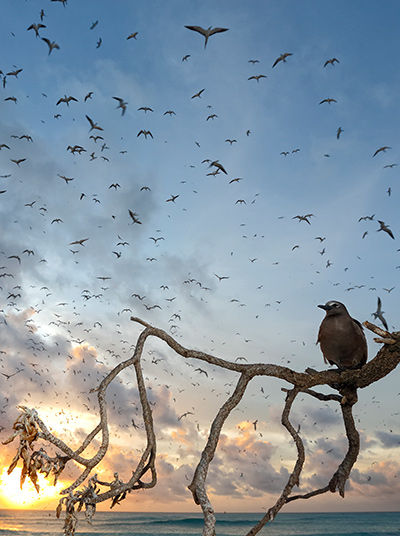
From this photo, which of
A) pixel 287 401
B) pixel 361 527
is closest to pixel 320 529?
pixel 361 527

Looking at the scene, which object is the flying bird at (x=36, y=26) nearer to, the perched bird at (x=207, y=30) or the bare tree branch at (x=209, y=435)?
the perched bird at (x=207, y=30)

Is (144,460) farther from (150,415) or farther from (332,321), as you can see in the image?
(332,321)

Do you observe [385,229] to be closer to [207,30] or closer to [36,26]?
[207,30]

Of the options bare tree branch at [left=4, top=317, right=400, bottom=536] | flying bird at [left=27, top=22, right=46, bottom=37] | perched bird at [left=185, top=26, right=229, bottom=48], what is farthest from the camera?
flying bird at [left=27, top=22, right=46, bottom=37]

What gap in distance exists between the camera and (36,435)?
3.79m

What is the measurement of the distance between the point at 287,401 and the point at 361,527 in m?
92.0

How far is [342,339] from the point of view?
714 cm

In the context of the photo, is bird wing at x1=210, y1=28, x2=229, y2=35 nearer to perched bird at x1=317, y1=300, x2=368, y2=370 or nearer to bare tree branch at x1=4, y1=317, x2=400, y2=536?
perched bird at x1=317, y1=300, x2=368, y2=370

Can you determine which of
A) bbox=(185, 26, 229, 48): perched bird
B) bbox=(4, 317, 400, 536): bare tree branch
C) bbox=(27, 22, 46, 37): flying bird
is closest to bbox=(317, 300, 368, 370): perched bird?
bbox=(4, 317, 400, 536): bare tree branch

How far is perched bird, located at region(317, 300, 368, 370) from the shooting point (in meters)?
7.12

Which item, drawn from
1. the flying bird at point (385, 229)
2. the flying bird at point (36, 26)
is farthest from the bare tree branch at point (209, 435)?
the flying bird at point (36, 26)

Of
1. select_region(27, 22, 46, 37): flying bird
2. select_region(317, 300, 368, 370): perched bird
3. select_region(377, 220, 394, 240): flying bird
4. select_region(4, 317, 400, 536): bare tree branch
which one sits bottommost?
select_region(4, 317, 400, 536): bare tree branch

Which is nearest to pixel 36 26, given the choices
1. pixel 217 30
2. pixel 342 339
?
pixel 217 30

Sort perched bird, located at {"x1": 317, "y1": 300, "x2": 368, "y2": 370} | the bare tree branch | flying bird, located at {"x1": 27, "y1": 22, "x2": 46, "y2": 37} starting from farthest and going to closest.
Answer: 1. flying bird, located at {"x1": 27, "y1": 22, "x2": 46, "y2": 37}
2. perched bird, located at {"x1": 317, "y1": 300, "x2": 368, "y2": 370}
3. the bare tree branch
